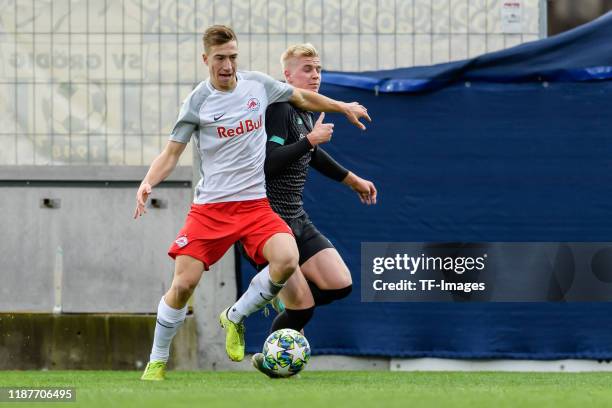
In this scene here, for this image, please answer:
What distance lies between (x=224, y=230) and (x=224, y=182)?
273mm

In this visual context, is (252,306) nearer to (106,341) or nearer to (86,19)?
(106,341)

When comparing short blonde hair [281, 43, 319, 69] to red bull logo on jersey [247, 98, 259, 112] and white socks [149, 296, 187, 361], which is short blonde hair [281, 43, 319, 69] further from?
white socks [149, 296, 187, 361]

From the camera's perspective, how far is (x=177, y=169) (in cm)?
1227

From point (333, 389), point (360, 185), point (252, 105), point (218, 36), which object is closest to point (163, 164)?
point (252, 105)

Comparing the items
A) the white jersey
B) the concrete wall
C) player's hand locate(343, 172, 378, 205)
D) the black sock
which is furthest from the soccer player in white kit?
the concrete wall

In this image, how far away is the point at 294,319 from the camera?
9.41m

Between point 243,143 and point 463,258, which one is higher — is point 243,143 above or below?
above

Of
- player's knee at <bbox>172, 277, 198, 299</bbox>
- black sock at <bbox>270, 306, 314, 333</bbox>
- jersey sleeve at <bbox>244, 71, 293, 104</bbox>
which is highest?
jersey sleeve at <bbox>244, 71, 293, 104</bbox>

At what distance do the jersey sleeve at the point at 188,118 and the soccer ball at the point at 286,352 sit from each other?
127 cm

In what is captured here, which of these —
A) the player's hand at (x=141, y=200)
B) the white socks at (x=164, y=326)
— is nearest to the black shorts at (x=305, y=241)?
the white socks at (x=164, y=326)

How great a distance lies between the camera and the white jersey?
28.9 feet

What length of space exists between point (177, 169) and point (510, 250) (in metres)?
2.74

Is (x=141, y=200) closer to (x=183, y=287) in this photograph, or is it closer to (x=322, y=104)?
(x=183, y=287)

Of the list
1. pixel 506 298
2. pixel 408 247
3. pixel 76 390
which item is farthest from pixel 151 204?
pixel 76 390
